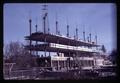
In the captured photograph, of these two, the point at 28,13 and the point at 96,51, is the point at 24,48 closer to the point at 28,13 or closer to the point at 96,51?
the point at 28,13

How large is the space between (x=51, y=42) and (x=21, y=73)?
18.9 inches

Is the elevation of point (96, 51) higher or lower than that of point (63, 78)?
higher

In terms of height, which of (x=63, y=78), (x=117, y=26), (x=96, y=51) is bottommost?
(x=63, y=78)

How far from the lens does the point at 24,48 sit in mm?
4410

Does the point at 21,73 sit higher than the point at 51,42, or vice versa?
the point at 51,42

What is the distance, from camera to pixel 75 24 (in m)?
4.46

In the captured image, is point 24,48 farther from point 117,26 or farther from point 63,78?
point 117,26

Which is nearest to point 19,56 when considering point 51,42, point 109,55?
point 51,42

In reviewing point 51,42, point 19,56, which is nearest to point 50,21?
point 51,42

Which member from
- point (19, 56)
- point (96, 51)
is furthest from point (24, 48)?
point (96, 51)

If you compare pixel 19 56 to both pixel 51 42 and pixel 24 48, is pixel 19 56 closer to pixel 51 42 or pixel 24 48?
pixel 24 48

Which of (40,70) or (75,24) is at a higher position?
(75,24)

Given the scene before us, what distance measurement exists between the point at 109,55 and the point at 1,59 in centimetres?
120

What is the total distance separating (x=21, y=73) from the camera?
4395 mm
